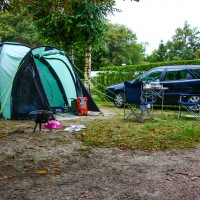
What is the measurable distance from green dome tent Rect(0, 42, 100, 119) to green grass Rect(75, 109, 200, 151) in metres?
1.92

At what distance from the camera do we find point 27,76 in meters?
7.96

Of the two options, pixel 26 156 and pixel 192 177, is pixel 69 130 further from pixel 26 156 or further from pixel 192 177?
pixel 192 177

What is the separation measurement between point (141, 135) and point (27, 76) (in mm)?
3783

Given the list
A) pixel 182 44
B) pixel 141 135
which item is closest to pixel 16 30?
pixel 182 44

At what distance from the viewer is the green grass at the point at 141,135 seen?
516 centimetres

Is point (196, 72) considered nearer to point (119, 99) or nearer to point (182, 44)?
point (119, 99)

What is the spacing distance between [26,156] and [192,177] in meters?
2.45

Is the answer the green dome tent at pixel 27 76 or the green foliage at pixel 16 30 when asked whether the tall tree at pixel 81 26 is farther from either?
the green foliage at pixel 16 30

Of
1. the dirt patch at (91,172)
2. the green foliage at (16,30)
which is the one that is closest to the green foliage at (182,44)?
the green foliage at (16,30)

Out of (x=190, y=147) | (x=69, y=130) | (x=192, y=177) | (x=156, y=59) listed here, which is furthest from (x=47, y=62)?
(x=156, y=59)

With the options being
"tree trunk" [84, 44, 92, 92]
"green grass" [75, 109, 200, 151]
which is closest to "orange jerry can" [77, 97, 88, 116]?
"green grass" [75, 109, 200, 151]

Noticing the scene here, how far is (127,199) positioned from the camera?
288 centimetres

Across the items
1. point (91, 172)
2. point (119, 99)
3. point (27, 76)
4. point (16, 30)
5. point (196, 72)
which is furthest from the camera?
point (16, 30)

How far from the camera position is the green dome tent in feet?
26.0
